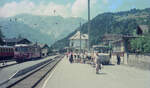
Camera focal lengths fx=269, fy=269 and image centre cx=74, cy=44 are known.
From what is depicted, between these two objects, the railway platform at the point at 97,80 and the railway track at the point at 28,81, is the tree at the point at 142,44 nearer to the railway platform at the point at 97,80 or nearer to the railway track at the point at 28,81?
the railway platform at the point at 97,80

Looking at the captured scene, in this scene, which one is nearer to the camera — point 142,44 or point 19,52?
point 19,52

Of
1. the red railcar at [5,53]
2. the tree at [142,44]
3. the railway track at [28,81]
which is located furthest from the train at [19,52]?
the railway track at [28,81]

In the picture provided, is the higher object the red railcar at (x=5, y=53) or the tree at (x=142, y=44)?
the tree at (x=142, y=44)

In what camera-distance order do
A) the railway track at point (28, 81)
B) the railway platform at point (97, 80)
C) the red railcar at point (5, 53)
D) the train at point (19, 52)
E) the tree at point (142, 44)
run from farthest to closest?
the tree at point (142, 44) → the red railcar at point (5, 53) → the train at point (19, 52) → the railway track at point (28, 81) → the railway platform at point (97, 80)

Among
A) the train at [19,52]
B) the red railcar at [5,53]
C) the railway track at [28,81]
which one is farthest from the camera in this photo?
the red railcar at [5,53]

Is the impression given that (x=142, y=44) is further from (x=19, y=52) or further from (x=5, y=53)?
(x=5, y=53)

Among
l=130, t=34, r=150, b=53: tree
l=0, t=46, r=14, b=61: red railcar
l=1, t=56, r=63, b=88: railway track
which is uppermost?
l=130, t=34, r=150, b=53: tree

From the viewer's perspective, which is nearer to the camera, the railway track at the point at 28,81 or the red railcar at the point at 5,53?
the railway track at the point at 28,81

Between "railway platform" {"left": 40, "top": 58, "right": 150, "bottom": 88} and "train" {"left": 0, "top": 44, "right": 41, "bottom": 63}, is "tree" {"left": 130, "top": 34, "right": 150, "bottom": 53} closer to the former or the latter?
"train" {"left": 0, "top": 44, "right": 41, "bottom": 63}

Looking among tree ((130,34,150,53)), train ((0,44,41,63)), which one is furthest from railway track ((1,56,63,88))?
tree ((130,34,150,53))

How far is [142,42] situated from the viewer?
55.6 m

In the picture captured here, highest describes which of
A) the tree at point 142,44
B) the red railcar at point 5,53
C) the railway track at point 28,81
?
the tree at point 142,44

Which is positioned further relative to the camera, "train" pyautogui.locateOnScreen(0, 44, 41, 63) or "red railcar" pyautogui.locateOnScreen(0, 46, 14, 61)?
"red railcar" pyautogui.locateOnScreen(0, 46, 14, 61)

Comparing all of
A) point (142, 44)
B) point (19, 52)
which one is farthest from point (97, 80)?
point (142, 44)
